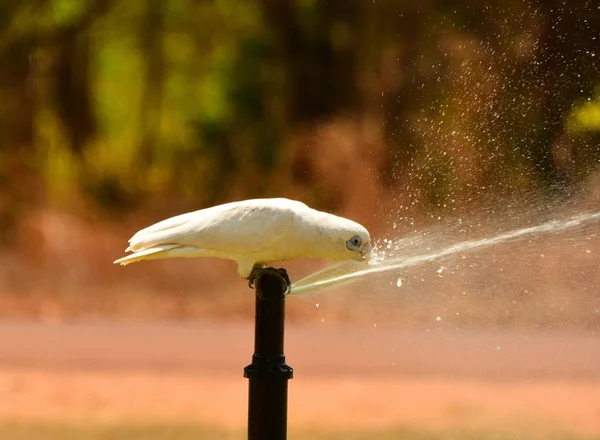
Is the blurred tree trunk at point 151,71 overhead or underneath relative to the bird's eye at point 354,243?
overhead

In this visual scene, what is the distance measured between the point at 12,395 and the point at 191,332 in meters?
0.90

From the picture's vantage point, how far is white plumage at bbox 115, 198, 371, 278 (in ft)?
3.74

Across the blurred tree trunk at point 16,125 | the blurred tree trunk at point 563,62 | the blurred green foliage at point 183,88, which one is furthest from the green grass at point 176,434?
the blurred tree trunk at point 16,125

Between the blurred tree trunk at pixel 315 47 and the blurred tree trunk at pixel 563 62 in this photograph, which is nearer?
the blurred tree trunk at pixel 563 62

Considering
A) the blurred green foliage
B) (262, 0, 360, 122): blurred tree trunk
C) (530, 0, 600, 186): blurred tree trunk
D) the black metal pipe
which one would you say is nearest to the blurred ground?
the blurred green foliage

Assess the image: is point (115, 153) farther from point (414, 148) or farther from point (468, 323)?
point (468, 323)

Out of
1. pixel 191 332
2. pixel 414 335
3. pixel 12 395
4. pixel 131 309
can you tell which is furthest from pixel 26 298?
pixel 414 335

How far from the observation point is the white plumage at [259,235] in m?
1.14

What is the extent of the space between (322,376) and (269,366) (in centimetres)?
174

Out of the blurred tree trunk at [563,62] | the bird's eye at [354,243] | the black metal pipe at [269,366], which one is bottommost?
the black metal pipe at [269,366]

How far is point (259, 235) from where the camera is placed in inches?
44.8

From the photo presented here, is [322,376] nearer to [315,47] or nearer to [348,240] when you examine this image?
[315,47]

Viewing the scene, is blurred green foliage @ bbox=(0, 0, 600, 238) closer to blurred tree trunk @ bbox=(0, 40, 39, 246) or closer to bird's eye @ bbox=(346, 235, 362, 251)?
blurred tree trunk @ bbox=(0, 40, 39, 246)

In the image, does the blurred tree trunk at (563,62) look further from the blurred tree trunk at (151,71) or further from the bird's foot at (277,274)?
the bird's foot at (277,274)
